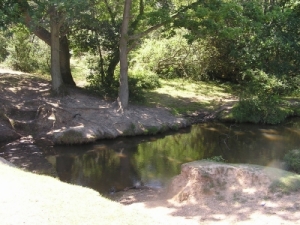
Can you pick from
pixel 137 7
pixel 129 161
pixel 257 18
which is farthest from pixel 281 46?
pixel 129 161

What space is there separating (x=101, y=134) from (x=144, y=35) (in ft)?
18.0

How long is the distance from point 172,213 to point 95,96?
12.1 meters

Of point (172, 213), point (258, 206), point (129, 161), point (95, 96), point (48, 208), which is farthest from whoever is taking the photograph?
point (95, 96)

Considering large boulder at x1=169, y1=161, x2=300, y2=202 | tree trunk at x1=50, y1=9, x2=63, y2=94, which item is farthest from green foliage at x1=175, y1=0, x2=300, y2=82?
large boulder at x1=169, y1=161, x2=300, y2=202

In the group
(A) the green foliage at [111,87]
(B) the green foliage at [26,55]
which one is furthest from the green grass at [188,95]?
(B) the green foliage at [26,55]

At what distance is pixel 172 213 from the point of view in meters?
10.4

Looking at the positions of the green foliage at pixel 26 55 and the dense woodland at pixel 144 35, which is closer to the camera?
the dense woodland at pixel 144 35

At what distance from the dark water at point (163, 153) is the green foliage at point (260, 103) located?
642 mm

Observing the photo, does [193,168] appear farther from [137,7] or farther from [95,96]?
[137,7]

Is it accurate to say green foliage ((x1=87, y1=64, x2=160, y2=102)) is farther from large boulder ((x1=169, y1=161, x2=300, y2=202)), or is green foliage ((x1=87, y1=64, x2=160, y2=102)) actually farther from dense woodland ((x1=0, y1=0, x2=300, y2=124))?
large boulder ((x1=169, y1=161, x2=300, y2=202))

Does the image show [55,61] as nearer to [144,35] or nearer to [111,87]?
[111,87]

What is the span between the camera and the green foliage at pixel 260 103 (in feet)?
69.8

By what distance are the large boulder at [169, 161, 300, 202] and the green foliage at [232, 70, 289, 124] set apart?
430 inches

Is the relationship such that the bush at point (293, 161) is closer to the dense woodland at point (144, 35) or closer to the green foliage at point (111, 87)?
the dense woodland at point (144, 35)
